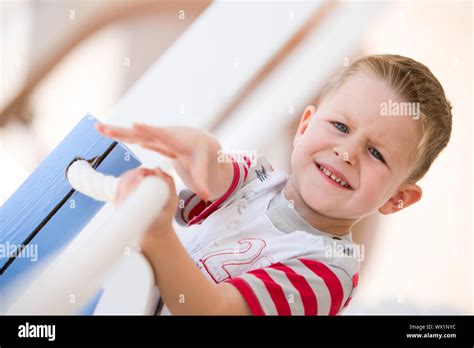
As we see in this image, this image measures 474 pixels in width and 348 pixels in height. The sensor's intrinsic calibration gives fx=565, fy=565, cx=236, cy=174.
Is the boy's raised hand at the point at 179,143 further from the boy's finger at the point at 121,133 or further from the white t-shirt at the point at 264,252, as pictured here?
the white t-shirt at the point at 264,252

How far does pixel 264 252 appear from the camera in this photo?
611 mm

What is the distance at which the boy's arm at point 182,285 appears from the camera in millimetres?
462

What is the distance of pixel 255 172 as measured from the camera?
0.69 meters

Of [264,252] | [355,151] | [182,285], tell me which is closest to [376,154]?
[355,151]

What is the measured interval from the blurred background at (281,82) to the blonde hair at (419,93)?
4.9 inches

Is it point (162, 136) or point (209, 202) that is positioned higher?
point (162, 136)

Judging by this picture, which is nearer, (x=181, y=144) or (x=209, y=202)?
(x=181, y=144)

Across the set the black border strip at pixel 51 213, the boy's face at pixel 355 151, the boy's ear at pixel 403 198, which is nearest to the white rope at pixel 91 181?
the black border strip at pixel 51 213

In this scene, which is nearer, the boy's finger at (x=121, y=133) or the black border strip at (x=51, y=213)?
the boy's finger at (x=121, y=133)

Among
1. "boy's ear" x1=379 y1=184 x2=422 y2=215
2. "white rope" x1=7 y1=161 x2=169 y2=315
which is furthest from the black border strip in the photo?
"boy's ear" x1=379 y1=184 x2=422 y2=215

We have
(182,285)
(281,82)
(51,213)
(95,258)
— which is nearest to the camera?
(95,258)

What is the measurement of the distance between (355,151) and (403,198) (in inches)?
4.5

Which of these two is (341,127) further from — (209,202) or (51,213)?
(51,213)

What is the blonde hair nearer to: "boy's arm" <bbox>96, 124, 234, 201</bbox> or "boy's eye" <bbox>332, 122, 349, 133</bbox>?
"boy's eye" <bbox>332, 122, 349, 133</bbox>
